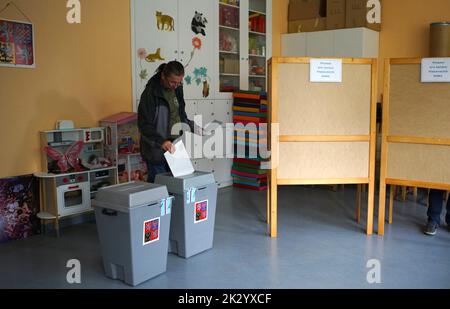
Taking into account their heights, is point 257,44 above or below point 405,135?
above

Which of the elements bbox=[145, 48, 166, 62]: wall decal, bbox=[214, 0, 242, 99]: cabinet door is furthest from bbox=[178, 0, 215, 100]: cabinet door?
bbox=[145, 48, 166, 62]: wall decal

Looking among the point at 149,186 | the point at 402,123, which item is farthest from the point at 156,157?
the point at 402,123

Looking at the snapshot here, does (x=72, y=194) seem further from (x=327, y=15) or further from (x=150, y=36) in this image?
(x=327, y=15)

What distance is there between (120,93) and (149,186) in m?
1.75

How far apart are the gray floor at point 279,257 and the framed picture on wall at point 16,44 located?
56.3 inches

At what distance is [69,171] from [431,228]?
3066 millimetres

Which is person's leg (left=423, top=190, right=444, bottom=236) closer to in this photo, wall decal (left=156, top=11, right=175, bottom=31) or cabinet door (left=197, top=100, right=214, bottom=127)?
cabinet door (left=197, top=100, right=214, bottom=127)

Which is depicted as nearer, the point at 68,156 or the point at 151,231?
the point at 151,231

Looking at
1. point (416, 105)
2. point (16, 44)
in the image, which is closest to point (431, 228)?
point (416, 105)

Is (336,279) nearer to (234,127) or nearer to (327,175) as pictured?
(327,175)

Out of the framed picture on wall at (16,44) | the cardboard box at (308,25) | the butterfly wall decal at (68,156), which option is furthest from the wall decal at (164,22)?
the cardboard box at (308,25)

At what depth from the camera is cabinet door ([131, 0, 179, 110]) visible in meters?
4.42

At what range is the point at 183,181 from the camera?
3.09 metres
